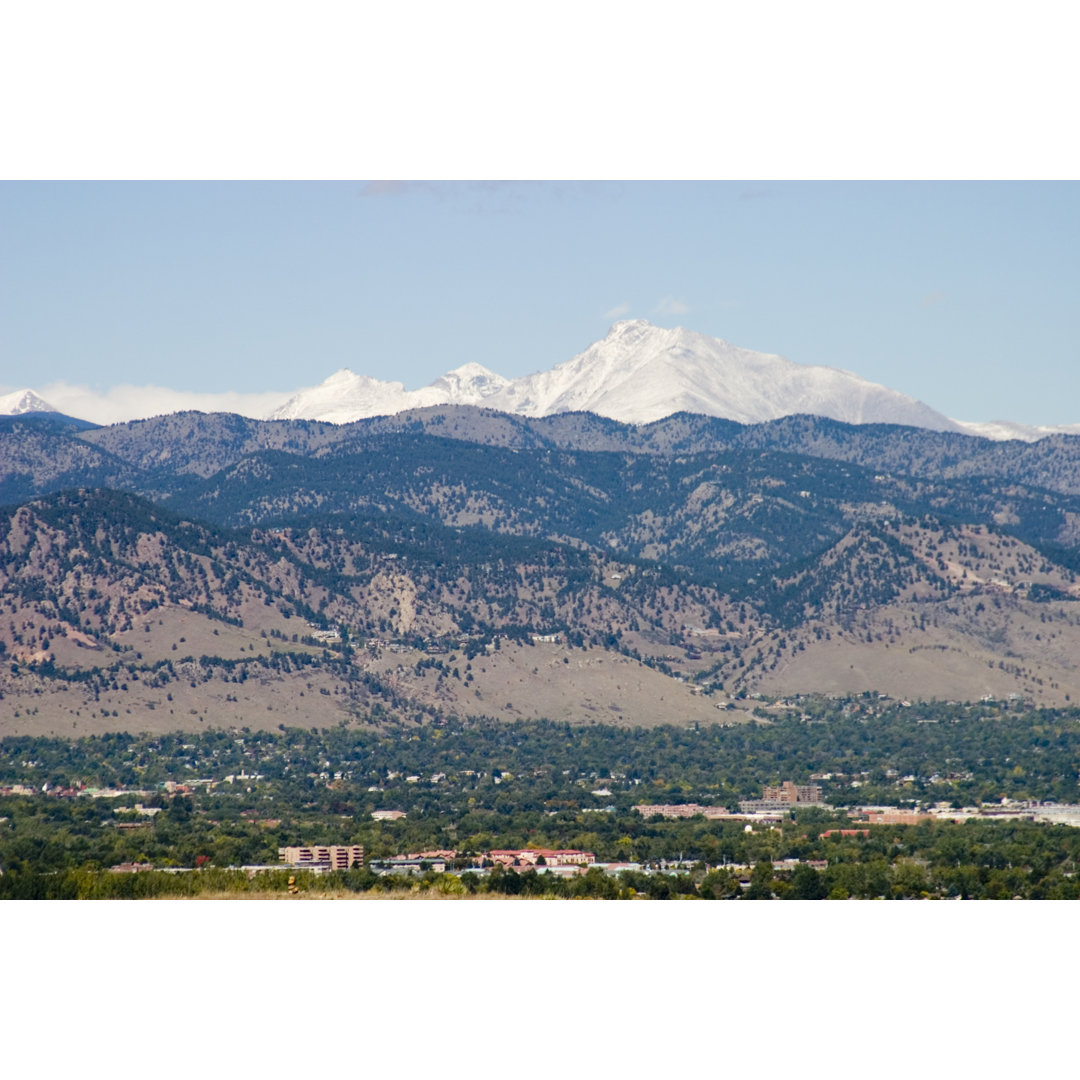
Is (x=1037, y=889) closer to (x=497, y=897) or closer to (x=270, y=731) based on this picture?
(x=497, y=897)

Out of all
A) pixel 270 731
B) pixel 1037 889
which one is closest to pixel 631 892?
pixel 1037 889

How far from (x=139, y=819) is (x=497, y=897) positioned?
217 feet

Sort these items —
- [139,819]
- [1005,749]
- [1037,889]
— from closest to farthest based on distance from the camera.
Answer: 1. [1037,889]
2. [139,819]
3. [1005,749]

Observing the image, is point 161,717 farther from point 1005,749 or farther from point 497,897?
point 497,897

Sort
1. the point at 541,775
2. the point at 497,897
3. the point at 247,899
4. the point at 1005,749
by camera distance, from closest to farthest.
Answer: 1. the point at 247,899
2. the point at 497,897
3. the point at 541,775
4. the point at 1005,749

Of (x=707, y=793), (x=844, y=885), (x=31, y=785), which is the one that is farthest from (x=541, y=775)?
(x=844, y=885)

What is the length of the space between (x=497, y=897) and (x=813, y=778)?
108 m

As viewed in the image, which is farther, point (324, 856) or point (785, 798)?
point (785, 798)

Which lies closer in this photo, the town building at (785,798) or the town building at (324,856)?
the town building at (324,856)

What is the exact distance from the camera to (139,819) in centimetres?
14000

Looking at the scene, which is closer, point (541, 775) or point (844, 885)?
point (844, 885)

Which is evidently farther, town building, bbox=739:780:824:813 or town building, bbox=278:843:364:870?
town building, bbox=739:780:824:813

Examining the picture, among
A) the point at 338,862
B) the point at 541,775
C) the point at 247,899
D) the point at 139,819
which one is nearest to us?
the point at 247,899

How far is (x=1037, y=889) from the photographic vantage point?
85.3m
